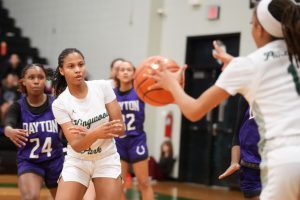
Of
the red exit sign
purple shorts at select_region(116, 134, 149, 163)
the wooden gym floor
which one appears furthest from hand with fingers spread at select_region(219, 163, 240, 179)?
the red exit sign

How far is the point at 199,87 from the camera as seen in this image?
1221cm

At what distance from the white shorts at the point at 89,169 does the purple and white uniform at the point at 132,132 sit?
2.63 metres

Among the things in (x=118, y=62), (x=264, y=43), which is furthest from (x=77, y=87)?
(x=118, y=62)

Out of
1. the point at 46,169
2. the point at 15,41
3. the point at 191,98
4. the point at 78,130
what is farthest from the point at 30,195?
the point at 15,41

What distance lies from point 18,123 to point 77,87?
3.96ft

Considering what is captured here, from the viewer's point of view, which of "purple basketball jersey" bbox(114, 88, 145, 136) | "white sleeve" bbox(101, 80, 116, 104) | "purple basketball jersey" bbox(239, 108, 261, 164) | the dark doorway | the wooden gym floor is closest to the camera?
"purple basketball jersey" bbox(239, 108, 261, 164)

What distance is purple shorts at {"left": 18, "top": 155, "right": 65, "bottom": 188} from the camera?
5.43 m

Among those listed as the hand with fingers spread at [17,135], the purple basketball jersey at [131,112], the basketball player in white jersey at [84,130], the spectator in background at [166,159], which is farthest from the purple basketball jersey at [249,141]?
the spectator in background at [166,159]

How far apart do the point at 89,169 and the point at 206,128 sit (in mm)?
7721

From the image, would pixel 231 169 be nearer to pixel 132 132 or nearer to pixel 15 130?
pixel 15 130

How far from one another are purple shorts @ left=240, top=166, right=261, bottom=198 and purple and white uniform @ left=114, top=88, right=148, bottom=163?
2.78m

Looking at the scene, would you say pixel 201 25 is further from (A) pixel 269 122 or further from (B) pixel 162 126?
(A) pixel 269 122

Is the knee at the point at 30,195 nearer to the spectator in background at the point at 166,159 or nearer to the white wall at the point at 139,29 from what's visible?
the white wall at the point at 139,29

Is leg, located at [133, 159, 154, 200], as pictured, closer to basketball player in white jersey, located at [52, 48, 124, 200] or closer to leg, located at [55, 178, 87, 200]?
basketball player in white jersey, located at [52, 48, 124, 200]
